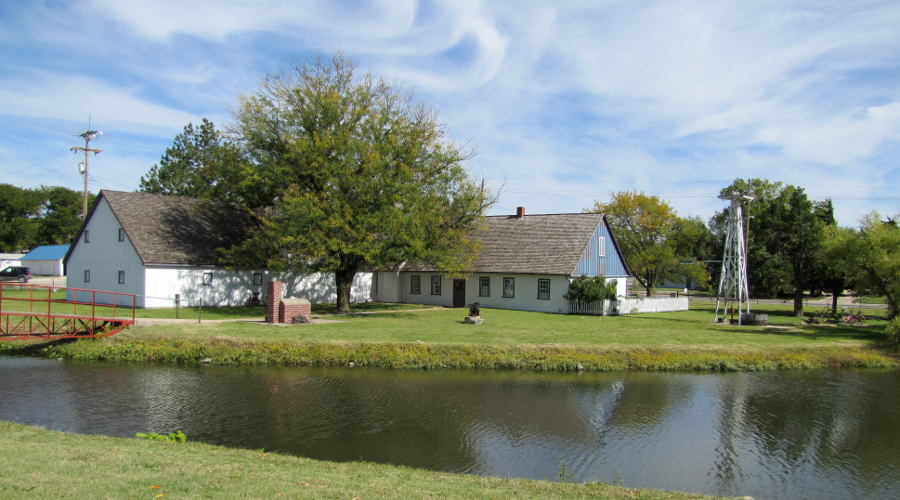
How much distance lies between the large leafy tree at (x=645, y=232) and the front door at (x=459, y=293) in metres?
18.6

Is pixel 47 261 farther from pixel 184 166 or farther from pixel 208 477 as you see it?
pixel 208 477

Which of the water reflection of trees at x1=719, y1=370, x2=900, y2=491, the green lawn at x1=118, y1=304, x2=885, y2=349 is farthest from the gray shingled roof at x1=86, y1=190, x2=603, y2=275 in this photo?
the water reflection of trees at x1=719, y1=370, x2=900, y2=491

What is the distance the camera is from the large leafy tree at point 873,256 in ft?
105

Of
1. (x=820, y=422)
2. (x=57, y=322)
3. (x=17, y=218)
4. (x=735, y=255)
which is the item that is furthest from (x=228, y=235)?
(x=17, y=218)

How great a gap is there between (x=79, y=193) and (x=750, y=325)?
10808 centimetres

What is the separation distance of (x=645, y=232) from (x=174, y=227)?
3841 cm

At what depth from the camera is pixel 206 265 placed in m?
35.4

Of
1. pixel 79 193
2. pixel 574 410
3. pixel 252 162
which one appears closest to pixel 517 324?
pixel 574 410

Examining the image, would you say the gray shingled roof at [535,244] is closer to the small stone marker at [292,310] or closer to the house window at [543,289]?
the house window at [543,289]

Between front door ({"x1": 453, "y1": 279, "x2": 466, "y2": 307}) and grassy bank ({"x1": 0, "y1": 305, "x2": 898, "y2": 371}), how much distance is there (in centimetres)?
1237

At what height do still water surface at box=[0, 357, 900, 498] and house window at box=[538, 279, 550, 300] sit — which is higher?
house window at box=[538, 279, 550, 300]

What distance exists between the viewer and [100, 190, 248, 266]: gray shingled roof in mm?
34250

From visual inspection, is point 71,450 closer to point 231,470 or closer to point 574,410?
point 231,470

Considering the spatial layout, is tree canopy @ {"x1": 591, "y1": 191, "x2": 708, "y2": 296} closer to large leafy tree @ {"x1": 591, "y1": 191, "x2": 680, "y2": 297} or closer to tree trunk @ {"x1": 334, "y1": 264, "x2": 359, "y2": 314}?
large leafy tree @ {"x1": 591, "y1": 191, "x2": 680, "y2": 297}
